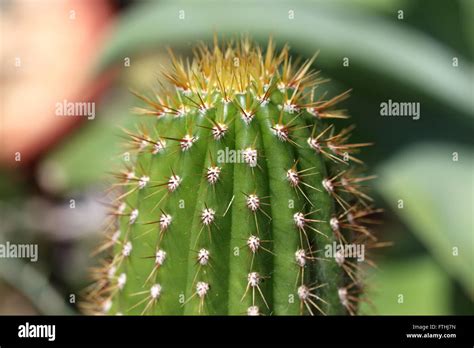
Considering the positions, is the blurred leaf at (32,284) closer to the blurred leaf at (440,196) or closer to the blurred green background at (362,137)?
the blurred green background at (362,137)

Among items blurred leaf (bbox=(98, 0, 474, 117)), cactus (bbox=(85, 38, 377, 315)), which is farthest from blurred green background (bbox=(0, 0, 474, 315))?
cactus (bbox=(85, 38, 377, 315))

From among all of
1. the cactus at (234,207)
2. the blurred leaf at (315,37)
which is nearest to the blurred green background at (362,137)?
the blurred leaf at (315,37)

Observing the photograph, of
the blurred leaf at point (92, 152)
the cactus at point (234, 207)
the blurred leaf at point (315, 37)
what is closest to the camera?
the cactus at point (234, 207)

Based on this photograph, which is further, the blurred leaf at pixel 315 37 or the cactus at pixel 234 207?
the blurred leaf at pixel 315 37

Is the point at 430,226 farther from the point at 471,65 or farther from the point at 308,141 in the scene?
A: the point at 471,65

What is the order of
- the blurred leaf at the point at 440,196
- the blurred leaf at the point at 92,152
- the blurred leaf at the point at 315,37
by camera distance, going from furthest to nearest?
the blurred leaf at the point at 92,152
the blurred leaf at the point at 315,37
the blurred leaf at the point at 440,196
